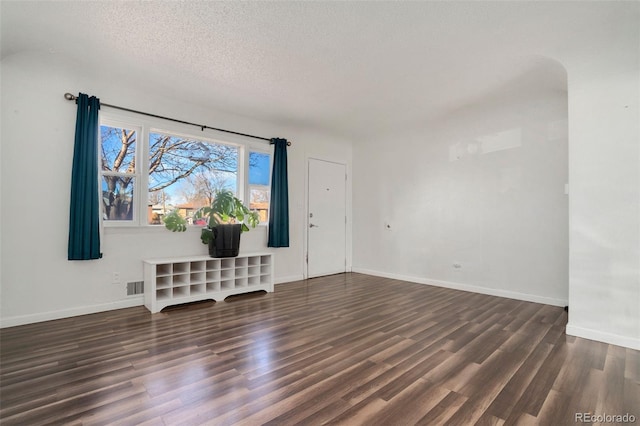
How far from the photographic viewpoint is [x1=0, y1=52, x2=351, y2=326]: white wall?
9.82 ft

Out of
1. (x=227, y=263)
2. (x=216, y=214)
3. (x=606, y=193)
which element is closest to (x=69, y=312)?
(x=227, y=263)

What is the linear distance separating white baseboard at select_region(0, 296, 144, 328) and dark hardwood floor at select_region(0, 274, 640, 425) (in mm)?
120

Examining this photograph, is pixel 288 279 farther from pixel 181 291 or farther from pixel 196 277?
pixel 181 291

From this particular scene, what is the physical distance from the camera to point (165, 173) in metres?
4.05

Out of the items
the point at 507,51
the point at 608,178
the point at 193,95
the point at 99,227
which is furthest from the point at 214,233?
the point at 608,178

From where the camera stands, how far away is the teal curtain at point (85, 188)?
320cm

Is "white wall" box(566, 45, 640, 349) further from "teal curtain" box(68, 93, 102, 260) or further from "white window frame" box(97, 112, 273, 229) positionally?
"teal curtain" box(68, 93, 102, 260)

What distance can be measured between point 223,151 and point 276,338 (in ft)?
9.80

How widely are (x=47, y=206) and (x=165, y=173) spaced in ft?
4.14

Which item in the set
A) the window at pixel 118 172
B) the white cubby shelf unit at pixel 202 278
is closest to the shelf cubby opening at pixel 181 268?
the white cubby shelf unit at pixel 202 278

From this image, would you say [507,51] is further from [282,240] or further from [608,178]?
[282,240]

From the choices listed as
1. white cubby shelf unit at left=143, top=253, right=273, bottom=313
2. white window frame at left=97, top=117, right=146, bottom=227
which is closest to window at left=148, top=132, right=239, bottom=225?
white window frame at left=97, top=117, right=146, bottom=227

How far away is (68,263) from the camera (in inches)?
129

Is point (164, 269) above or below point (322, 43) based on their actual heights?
below
